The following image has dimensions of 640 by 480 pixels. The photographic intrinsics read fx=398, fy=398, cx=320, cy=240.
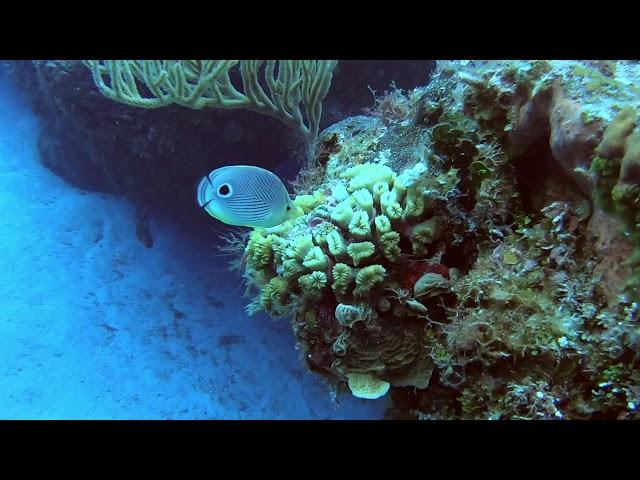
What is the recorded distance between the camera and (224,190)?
7.30ft

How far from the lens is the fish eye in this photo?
2212mm

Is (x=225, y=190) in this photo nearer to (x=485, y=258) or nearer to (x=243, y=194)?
(x=243, y=194)

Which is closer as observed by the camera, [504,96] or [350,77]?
[504,96]

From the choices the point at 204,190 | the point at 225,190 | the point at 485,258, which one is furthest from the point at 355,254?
the point at 204,190

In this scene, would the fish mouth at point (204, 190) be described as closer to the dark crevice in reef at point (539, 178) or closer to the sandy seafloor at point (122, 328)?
the dark crevice in reef at point (539, 178)

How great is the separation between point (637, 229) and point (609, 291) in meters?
0.29

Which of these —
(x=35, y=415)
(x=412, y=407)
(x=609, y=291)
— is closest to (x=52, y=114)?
(x=35, y=415)

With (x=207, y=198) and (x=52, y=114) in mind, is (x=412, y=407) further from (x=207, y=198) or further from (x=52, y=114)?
(x=52, y=114)

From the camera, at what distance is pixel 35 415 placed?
523 cm

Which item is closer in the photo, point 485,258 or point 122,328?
point 485,258

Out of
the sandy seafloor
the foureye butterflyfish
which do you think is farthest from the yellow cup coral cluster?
the sandy seafloor

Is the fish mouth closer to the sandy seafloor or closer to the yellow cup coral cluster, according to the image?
the yellow cup coral cluster
